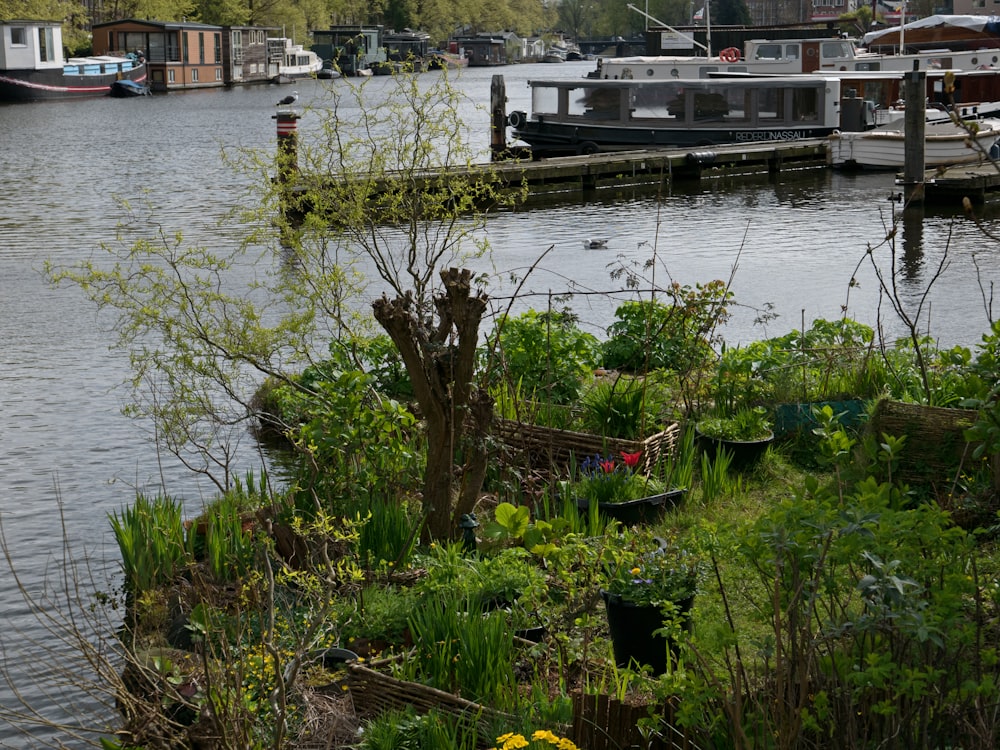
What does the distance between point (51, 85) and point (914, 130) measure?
169ft

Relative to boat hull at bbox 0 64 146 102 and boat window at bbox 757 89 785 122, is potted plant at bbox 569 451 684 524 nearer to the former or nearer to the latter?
boat window at bbox 757 89 785 122

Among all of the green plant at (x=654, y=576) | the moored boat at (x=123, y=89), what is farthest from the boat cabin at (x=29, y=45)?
the green plant at (x=654, y=576)

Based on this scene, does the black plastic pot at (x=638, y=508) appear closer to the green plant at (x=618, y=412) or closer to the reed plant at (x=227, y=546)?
the green plant at (x=618, y=412)

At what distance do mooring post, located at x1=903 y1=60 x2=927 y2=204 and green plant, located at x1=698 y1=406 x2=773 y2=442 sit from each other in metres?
19.5

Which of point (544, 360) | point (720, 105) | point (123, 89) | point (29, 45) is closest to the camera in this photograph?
point (544, 360)

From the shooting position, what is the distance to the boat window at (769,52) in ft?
156

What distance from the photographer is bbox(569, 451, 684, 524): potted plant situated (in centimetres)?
778

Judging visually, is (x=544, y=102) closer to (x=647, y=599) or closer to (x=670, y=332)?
(x=670, y=332)

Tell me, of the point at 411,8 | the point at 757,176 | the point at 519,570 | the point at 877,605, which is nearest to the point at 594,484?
the point at 519,570

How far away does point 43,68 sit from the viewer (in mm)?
66375

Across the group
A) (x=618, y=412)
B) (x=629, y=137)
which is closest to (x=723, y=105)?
(x=629, y=137)

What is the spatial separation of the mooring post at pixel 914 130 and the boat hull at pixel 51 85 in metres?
49.2

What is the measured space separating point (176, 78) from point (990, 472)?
7777 cm

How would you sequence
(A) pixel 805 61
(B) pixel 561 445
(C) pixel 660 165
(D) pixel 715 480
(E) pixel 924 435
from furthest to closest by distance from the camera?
(A) pixel 805 61 → (C) pixel 660 165 → (B) pixel 561 445 → (D) pixel 715 480 → (E) pixel 924 435
